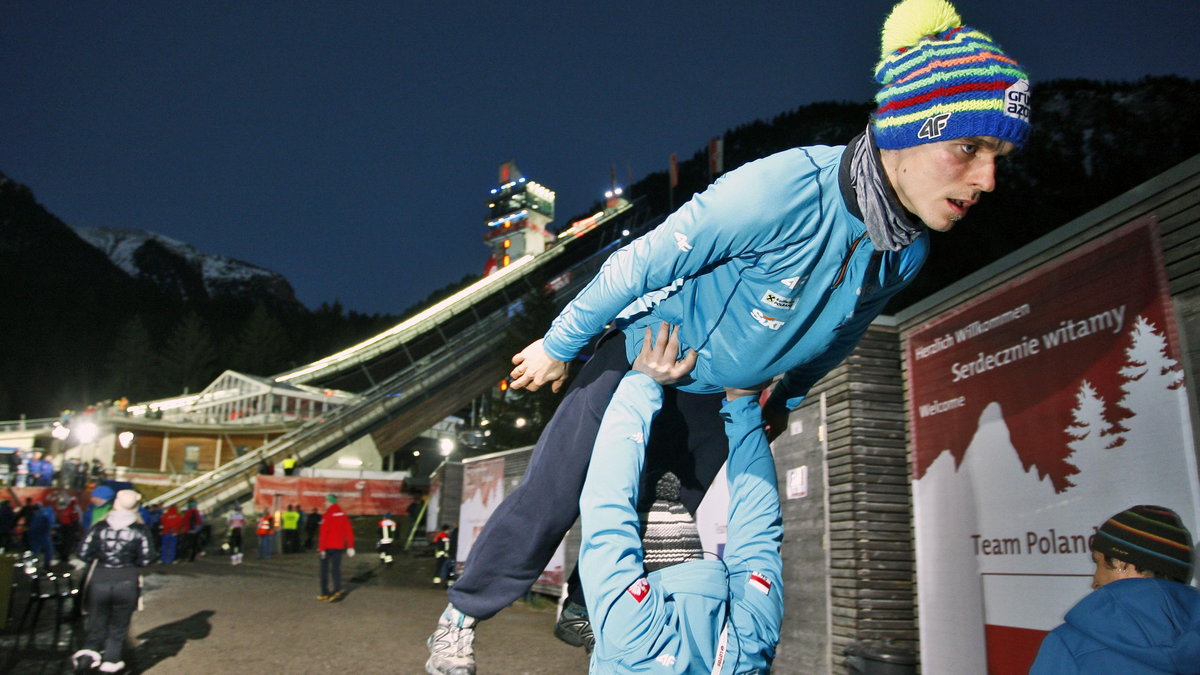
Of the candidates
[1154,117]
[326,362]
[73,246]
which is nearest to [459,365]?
[326,362]

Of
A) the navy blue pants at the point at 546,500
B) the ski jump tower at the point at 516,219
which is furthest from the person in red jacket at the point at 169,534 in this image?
the ski jump tower at the point at 516,219

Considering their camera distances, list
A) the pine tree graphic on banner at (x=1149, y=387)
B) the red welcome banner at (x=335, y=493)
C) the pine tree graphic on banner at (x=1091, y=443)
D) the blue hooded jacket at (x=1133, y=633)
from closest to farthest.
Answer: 1. the blue hooded jacket at (x=1133, y=633)
2. the pine tree graphic on banner at (x=1149, y=387)
3. the pine tree graphic on banner at (x=1091, y=443)
4. the red welcome banner at (x=335, y=493)

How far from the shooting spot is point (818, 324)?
7.81 feet

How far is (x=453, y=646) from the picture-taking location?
2.38 metres

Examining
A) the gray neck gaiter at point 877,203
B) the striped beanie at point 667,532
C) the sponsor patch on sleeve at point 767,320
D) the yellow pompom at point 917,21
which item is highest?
the yellow pompom at point 917,21

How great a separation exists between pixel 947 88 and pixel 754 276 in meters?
0.70

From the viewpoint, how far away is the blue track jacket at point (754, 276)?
2.08 meters

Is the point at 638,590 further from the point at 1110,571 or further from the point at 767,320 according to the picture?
the point at 1110,571

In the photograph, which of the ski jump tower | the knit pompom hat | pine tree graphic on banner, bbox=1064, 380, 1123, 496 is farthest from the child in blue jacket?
the ski jump tower

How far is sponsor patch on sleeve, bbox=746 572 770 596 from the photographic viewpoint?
96.2 inches

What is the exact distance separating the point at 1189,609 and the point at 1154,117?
8341cm

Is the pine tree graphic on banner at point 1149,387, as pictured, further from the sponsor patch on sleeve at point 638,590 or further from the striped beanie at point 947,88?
the sponsor patch on sleeve at point 638,590

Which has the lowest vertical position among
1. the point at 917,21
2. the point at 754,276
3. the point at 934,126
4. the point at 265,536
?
the point at 265,536

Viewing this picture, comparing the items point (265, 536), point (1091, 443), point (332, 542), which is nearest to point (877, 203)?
point (1091, 443)
